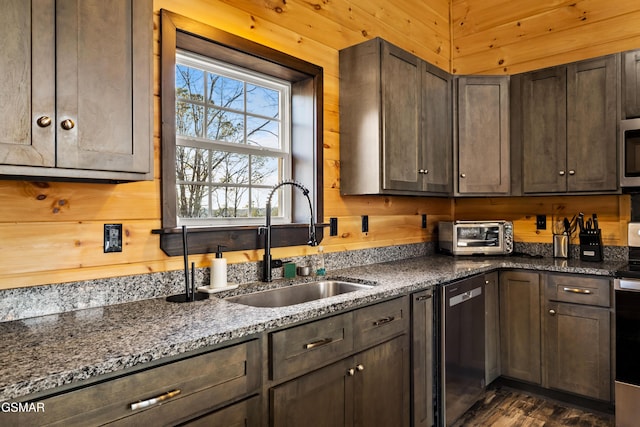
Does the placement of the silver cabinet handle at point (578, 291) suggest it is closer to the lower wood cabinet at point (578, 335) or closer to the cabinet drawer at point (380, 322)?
the lower wood cabinet at point (578, 335)

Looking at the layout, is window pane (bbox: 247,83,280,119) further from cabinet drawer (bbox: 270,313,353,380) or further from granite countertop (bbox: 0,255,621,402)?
cabinet drawer (bbox: 270,313,353,380)

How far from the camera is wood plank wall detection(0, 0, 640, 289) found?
1.51 m

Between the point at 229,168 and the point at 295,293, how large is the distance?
2.50 ft

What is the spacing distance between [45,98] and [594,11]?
12.0 feet

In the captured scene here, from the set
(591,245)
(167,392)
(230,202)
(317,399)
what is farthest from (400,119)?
(167,392)

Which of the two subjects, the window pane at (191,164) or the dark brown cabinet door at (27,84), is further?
the window pane at (191,164)

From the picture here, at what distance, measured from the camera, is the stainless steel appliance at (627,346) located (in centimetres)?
238

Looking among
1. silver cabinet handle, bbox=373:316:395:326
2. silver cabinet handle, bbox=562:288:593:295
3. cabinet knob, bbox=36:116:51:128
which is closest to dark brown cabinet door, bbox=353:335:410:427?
silver cabinet handle, bbox=373:316:395:326

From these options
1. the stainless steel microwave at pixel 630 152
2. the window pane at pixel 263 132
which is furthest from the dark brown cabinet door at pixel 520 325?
the window pane at pixel 263 132

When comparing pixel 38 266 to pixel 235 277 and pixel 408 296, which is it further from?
pixel 408 296

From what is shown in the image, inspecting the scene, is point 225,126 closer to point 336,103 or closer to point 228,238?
point 228,238

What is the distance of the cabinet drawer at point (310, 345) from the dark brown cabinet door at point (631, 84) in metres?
2.40

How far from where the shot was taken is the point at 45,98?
1226 millimetres

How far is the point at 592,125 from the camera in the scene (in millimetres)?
2885
